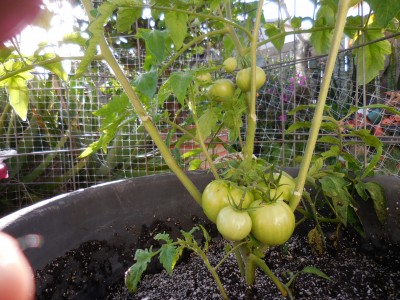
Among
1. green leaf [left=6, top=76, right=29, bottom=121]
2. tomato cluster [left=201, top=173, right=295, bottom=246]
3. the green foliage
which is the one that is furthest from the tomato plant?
green leaf [left=6, top=76, right=29, bottom=121]

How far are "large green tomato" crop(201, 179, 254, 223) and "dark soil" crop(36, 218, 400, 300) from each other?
6.8 inches

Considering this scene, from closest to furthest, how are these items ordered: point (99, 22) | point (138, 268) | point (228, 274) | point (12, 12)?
point (12, 12)
point (99, 22)
point (138, 268)
point (228, 274)

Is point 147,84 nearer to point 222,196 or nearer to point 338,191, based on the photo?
point 222,196

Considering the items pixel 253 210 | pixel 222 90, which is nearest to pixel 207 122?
pixel 222 90

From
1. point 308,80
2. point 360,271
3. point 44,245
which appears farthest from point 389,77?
point 44,245

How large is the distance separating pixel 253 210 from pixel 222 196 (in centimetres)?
5

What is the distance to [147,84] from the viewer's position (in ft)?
1.31

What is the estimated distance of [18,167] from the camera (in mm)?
1541

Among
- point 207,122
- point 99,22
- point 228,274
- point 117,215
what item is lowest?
point 228,274

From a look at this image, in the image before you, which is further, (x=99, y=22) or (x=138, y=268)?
(x=138, y=268)

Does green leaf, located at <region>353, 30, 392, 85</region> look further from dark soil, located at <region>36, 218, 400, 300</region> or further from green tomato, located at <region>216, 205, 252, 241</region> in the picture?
green tomato, located at <region>216, 205, 252, 241</region>

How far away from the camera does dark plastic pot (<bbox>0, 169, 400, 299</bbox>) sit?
1.58ft

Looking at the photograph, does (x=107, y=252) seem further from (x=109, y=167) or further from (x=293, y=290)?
(x=109, y=167)

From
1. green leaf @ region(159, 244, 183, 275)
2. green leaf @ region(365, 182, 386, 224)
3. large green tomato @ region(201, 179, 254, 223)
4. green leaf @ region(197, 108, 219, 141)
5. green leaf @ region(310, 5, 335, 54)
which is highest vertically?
green leaf @ region(310, 5, 335, 54)
